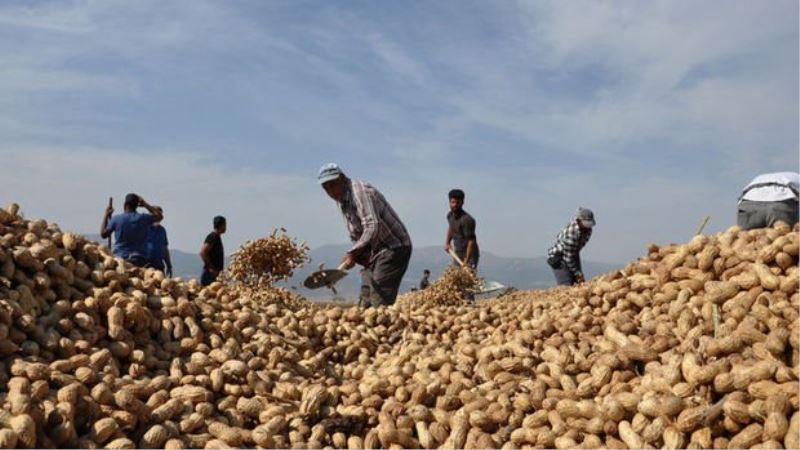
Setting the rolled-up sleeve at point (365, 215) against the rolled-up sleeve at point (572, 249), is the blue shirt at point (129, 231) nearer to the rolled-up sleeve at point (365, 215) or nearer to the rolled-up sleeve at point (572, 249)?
the rolled-up sleeve at point (365, 215)

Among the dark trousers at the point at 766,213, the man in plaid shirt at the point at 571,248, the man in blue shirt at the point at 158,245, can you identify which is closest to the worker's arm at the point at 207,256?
the man in blue shirt at the point at 158,245

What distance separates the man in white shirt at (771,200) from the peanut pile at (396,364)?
71.0 inches

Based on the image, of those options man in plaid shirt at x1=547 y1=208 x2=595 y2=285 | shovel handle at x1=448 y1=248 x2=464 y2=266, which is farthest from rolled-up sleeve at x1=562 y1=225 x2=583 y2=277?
shovel handle at x1=448 y1=248 x2=464 y2=266

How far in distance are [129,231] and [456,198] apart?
196 inches

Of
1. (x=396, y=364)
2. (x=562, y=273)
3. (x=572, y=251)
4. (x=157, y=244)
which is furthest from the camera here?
(x=562, y=273)

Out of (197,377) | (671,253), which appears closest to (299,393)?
(197,377)

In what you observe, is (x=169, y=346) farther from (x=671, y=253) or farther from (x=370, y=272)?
(x=671, y=253)

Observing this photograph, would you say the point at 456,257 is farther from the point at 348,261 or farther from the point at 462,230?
the point at 348,261

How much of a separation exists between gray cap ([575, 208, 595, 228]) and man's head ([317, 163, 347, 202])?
4.87 metres

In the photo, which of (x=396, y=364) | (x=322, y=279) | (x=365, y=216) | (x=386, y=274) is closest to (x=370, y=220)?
(x=365, y=216)

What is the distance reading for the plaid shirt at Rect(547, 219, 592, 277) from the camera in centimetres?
1146

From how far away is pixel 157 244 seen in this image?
36.1ft

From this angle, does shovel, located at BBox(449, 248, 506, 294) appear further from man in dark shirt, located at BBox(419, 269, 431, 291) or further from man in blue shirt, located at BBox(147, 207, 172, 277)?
man in dark shirt, located at BBox(419, 269, 431, 291)

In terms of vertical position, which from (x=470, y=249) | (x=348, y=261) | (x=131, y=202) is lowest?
(x=348, y=261)
